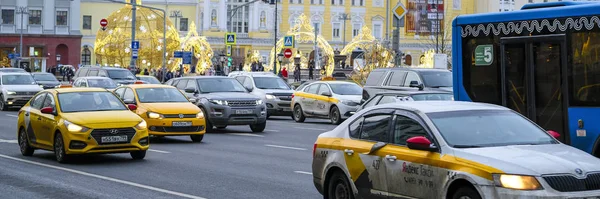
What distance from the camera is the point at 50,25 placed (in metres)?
114

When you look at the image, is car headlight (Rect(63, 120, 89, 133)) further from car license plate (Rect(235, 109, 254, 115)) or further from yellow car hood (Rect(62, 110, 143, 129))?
car license plate (Rect(235, 109, 254, 115))

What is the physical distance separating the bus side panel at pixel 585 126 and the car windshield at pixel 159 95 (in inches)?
508

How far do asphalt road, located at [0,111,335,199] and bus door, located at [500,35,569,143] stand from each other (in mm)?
3366

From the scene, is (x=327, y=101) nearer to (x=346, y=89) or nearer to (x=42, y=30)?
(x=346, y=89)

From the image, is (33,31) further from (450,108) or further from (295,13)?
(450,108)

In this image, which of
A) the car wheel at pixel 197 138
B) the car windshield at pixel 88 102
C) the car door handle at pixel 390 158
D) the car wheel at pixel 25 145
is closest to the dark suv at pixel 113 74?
the car wheel at pixel 197 138

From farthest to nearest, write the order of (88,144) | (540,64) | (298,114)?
(298,114), (88,144), (540,64)

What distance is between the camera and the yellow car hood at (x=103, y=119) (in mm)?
19453

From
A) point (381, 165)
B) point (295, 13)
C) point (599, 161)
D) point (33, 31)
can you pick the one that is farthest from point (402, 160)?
point (295, 13)

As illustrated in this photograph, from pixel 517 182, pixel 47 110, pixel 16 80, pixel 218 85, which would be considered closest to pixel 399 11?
pixel 218 85

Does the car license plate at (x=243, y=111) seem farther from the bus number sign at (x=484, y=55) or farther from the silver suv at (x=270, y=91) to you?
the bus number sign at (x=484, y=55)

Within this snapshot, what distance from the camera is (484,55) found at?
17.4 m

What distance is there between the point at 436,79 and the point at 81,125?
47.3ft

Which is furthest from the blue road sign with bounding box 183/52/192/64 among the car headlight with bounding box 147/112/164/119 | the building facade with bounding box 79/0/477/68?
the building facade with bounding box 79/0/477/68
